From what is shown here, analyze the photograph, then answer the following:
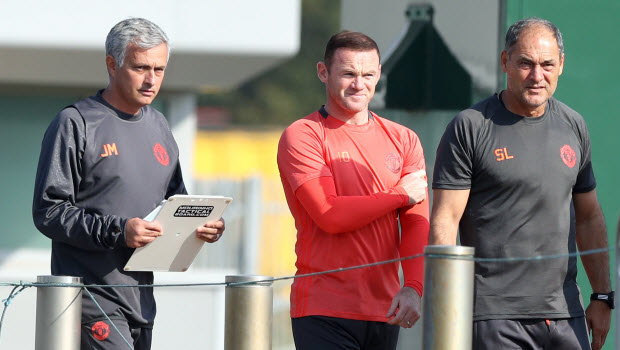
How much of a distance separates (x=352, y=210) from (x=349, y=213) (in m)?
0.02

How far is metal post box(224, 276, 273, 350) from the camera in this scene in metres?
4.08

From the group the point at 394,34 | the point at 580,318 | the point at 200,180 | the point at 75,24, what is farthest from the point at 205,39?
the point at 580,318

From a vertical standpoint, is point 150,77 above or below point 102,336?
above

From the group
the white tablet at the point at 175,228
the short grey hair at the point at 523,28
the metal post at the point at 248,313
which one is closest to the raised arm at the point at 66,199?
the white tablet at the point at 175,228

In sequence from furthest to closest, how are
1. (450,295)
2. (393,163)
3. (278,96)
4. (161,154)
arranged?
(278,96)
(161,154)
(393,163)
(450,295)

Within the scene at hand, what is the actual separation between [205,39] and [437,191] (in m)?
6.38

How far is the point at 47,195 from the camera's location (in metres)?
4.39

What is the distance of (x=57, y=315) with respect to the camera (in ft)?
13.6

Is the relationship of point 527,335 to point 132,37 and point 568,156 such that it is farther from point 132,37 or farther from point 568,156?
point 132,37

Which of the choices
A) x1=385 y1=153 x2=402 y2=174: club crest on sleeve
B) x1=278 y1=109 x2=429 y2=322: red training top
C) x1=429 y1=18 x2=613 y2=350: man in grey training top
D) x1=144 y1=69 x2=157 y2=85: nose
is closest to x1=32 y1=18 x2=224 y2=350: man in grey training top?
x1=144 y1=69 x2=157 y2=85: nose

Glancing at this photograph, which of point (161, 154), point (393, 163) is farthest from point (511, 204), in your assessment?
point (161, 154)

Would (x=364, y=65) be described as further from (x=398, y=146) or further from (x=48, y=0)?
(x=48, y=0)

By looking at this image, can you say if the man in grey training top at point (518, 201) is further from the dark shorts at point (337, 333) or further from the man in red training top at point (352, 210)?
the dark shorts at point (337, 333)

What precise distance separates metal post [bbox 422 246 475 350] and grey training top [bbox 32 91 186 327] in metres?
1.21
